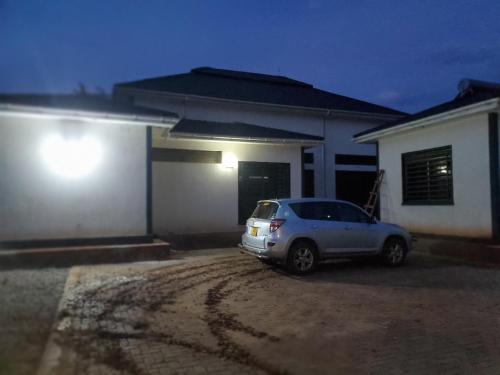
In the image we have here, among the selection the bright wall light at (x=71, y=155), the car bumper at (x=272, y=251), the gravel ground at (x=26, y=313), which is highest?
the bright wall light at (x=71, y=155)

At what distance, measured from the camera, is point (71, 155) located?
9336mm

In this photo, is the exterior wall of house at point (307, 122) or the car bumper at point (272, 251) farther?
the exterior wall of house at point (307, 122)

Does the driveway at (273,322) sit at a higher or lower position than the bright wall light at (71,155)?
lower

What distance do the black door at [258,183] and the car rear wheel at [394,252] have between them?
6.12m

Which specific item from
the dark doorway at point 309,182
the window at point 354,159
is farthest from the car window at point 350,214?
the window at point 354,159

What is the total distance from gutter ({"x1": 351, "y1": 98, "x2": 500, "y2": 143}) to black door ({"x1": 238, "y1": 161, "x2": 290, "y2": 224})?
2.87 meters

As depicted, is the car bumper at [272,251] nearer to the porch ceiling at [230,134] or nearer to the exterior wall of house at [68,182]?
the exterior wall of house at [68,182]

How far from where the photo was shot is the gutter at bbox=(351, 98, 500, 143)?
9.75 m

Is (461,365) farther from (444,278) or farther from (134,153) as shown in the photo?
(134,153)

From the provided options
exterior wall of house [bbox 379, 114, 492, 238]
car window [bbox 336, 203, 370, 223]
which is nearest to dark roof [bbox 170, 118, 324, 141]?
exterior wall of house [bbox 379, 114, 492, 238]

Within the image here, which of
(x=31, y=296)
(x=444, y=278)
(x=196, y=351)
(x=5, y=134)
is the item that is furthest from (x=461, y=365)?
(x=5, y=134)

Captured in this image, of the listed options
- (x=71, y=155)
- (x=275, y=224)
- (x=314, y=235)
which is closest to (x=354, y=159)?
(x=314, y=235)

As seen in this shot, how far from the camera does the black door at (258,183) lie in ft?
49.1

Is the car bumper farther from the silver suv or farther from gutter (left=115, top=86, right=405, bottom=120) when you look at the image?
gutter (left=115, top=86, right=405, bottom=120)
